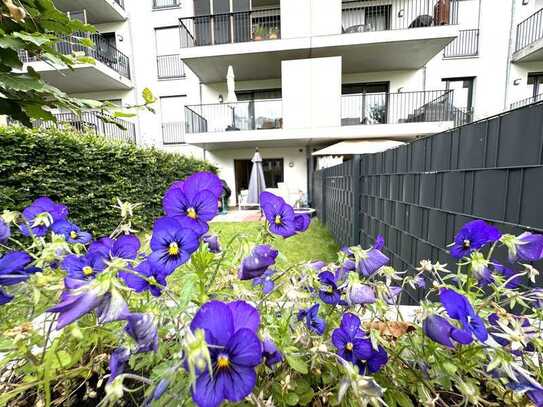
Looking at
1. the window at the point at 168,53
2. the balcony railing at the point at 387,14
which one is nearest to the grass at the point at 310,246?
the balcony railing at the point at 387,14

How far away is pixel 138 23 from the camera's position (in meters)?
11.4

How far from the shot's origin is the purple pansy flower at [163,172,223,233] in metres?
0.55

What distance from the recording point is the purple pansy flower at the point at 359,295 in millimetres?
514

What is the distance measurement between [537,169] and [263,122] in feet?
30.3

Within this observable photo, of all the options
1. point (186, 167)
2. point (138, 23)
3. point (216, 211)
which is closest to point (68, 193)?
point (186, 167)

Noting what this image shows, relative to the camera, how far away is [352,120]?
29.8 ft

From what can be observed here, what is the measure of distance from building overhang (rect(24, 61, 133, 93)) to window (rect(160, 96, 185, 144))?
1533mm

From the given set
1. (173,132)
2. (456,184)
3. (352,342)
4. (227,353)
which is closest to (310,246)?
(456,184)

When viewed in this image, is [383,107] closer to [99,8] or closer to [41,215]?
[41,215]

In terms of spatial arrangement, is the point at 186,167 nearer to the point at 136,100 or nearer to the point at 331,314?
the point at 136,100

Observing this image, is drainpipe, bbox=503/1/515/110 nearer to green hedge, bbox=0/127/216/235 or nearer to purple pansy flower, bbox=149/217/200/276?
green hedge, bbox=0/127/216/235

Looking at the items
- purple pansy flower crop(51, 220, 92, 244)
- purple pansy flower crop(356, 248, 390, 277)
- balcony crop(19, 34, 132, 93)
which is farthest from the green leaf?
balcony crop(19, 34, 132, 93)

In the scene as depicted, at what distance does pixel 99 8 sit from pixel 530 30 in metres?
15.7

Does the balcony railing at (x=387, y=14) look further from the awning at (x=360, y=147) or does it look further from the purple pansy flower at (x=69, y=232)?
the purple pansy flower at (x=69, y=232)
